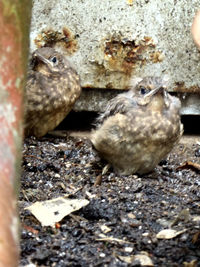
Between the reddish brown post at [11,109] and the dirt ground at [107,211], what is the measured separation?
46.0 inches

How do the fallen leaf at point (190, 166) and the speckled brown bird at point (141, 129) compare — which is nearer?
the speckled brown bird at point (141, 129)

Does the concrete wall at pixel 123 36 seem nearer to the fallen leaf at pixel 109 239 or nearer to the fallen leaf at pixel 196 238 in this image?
the fallen leaf at pixel 109 239

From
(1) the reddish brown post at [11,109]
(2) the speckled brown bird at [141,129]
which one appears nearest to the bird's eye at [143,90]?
(2) the speckled brown bird at [141,129]

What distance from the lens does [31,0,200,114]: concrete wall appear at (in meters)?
5.20

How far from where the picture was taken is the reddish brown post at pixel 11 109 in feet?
5.43

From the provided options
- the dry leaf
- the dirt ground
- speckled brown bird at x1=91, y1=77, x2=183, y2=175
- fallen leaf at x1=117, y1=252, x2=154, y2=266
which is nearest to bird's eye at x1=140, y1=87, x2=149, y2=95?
speckled brown bird at x1=91, y1=77, x2=183, y2=175

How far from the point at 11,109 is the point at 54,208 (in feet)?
6.17

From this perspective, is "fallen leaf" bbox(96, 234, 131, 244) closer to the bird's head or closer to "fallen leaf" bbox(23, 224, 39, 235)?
"fallen leaf" bbox(23, 224, 39, 235)

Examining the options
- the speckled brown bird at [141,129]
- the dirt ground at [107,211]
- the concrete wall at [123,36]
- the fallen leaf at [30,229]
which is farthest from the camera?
the concrete wall at [123,36]

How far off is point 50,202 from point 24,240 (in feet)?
2.24

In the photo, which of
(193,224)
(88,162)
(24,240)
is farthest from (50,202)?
(88,162)

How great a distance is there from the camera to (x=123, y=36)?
5.22 metres

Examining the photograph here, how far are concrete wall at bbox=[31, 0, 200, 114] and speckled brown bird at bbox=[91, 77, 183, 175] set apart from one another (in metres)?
0.63

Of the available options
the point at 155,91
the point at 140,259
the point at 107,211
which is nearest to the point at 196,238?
the point at 140,259
